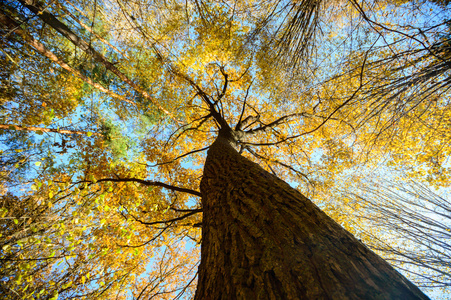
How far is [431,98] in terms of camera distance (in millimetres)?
3457

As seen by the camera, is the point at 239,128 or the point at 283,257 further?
the point at 239,128

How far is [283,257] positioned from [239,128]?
14.0 feet

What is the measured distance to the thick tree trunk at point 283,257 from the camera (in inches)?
26.8

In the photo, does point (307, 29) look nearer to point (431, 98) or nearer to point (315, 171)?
point (431, 98)

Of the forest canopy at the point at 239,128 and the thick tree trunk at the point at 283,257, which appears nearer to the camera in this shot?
the thick tree trunk at the point at 283,257

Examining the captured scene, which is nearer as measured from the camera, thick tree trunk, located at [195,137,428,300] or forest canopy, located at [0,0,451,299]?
thick tree trunk, located at [195,137,428,300]

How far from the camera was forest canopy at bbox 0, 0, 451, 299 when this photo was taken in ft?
11.1

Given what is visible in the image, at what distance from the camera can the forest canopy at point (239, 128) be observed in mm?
3379

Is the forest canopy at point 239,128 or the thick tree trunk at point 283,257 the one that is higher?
the forest canopy at point 239,128

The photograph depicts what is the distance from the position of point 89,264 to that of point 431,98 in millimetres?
9383

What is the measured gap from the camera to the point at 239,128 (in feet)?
16.2

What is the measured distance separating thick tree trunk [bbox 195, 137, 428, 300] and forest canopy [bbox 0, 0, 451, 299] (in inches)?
77.5

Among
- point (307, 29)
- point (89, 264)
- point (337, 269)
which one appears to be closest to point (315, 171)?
point (307, 29)

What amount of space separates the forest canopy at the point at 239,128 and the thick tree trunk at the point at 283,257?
6.46 ft
